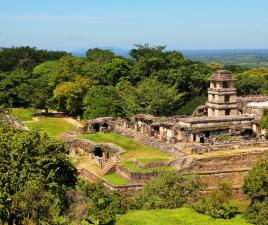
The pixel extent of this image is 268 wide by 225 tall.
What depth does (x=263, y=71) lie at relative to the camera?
9625 centimetres

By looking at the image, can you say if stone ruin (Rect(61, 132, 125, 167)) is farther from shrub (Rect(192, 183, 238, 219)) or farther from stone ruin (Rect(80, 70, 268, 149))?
shrub (Rect(192, 183, 238, 219))

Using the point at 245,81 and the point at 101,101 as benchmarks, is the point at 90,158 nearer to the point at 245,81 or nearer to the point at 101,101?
the point at 101,101

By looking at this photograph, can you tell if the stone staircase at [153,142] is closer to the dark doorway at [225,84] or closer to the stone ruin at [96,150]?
the stone ruin at [96,150]

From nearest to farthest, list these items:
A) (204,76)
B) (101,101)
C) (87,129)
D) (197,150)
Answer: (197,150) < (87,129) < (101,101) < (204,76)

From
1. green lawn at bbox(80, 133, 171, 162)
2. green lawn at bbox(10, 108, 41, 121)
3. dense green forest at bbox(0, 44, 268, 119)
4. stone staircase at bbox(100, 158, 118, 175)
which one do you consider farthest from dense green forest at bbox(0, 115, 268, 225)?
green lawn at bbox(10, 108, 41, 121)

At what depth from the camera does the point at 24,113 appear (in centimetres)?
6506

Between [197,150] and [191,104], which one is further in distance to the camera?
[191,104]

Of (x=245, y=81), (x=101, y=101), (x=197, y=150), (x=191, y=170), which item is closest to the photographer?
(x=191, y=170)

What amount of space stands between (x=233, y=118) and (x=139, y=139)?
8.20m

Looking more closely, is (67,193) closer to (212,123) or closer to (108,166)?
(108,166)

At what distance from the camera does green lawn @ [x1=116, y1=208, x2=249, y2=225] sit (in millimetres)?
26500

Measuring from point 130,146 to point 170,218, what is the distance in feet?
48.6

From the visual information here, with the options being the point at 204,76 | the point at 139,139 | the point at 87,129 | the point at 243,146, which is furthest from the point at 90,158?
the point at 204,76

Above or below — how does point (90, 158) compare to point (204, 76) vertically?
below
